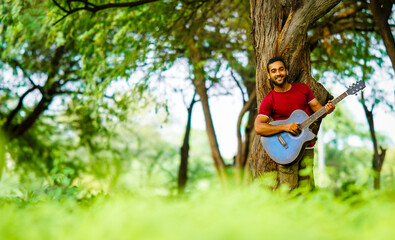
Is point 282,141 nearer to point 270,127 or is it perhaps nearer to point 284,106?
point 270,127

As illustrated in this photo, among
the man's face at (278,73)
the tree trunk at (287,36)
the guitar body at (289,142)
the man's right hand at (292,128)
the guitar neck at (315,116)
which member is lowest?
the guitar body at (289,142)

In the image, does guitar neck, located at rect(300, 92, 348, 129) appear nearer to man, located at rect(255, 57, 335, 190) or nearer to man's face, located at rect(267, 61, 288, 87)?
man, located at rect(255, 57, 335, 190)

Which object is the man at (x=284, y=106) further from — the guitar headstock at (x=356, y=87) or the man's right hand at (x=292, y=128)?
the guitar headstock at (x=356, y=87)

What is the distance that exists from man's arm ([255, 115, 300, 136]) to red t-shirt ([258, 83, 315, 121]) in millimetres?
82

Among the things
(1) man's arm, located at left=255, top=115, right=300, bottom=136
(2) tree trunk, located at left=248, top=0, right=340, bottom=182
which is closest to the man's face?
(2) tree trunk, located at left=248, top=0, right=340, bottom=182

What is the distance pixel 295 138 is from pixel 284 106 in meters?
0.38

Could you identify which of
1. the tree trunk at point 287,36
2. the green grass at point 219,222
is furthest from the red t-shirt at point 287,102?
the green grass at point 219,222

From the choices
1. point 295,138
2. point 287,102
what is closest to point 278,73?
point 287,102

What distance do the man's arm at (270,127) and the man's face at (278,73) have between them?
42 centimetres

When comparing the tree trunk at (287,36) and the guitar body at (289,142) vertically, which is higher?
the tree trunk at (287,36)

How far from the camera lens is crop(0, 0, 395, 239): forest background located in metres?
2.11

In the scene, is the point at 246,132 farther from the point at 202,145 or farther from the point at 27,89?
the point at 202,145

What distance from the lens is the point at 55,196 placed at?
411 centimetres

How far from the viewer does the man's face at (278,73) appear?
469 cm
